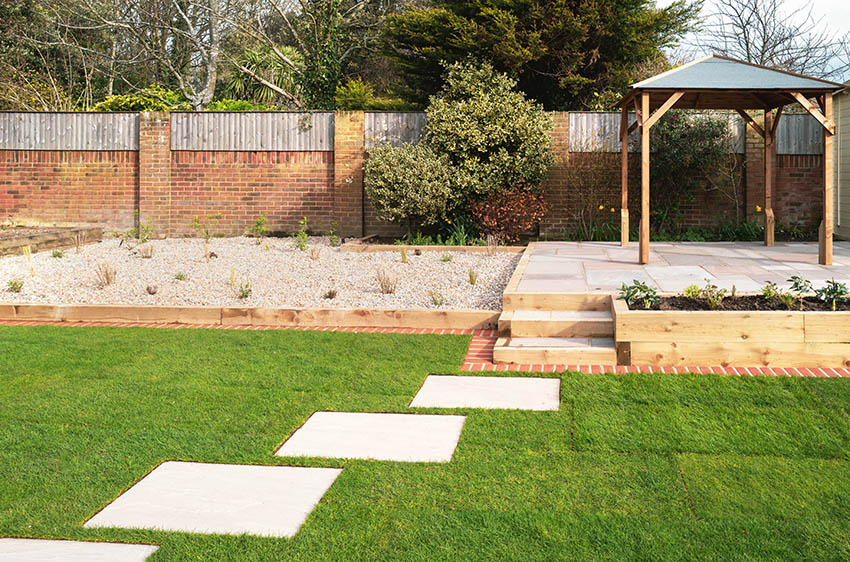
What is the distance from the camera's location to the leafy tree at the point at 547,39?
16375 mm

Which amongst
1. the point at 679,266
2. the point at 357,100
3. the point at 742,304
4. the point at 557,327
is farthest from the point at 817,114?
the point at 357,100

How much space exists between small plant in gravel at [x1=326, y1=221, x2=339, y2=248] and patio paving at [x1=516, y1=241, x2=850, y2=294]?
3.35m

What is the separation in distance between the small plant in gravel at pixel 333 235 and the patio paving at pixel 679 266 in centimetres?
A: 335

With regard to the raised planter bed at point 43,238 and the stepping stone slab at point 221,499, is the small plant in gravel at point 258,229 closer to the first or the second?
the raised planter bed at point 43,238

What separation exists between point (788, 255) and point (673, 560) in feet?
27.2

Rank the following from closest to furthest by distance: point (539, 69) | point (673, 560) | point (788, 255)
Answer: point (673, 560) → point (788, 255) → point (539, 69)

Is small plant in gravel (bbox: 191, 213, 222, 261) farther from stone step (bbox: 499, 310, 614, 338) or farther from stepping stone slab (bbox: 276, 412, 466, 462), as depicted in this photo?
stepping stone slab (bbox: 276, 412, 466, 462)

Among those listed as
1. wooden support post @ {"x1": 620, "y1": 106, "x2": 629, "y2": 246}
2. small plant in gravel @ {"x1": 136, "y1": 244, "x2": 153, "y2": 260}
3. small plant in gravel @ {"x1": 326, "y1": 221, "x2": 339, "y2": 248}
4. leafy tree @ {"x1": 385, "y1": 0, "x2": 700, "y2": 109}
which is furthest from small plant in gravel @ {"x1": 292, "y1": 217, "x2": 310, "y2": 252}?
leafy tree @ {"x1": 385, "y1": 0, "x2": 700, "y2": 109}

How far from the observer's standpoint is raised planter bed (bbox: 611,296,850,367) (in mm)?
5445

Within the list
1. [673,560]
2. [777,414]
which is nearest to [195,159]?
[777,414]

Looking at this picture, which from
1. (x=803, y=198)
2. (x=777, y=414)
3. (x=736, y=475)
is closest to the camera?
(x=736, y=475)

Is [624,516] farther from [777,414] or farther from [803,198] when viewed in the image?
[803,198]

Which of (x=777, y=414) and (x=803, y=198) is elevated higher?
(x=803, y=198)

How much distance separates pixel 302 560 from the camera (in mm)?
2732
